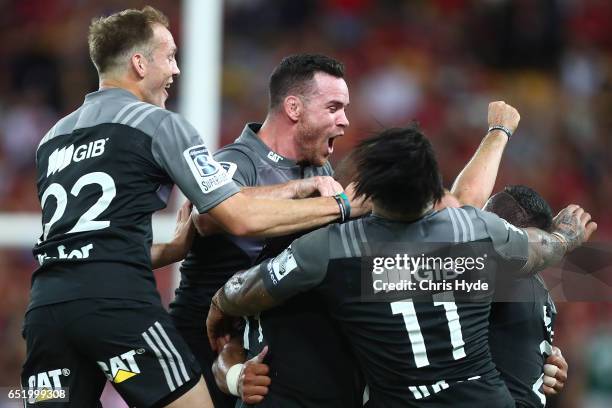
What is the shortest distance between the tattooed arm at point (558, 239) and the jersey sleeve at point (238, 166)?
1.19m

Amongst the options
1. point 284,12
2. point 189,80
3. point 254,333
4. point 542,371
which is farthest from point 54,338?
point 284,12

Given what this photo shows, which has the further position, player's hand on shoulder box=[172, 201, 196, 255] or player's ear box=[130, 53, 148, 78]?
player's hand on shoulder box=[172, 201, 196, 255]

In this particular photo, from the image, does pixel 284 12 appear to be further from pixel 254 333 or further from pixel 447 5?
pixel 254 333

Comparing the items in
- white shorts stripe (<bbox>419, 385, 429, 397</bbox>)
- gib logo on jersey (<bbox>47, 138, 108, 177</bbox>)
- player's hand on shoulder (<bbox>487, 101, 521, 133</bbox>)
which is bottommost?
white shorts stripe (<bbox>419, 385, 429, 397</bbox>)

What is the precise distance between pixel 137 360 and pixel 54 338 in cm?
32

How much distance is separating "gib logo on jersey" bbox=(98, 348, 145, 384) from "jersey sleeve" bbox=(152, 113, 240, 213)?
0.60 meters

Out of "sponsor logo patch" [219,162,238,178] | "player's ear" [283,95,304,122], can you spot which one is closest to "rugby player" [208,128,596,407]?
"sponsor logo patch" [219,162,238,178]

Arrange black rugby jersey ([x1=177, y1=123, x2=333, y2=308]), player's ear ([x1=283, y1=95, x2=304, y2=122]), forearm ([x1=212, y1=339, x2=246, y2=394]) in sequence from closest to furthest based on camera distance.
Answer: forearm ([x1=212, y1=339, x2=246, y2=394]) → black rugby jersey ([x1=177, y1=123, x2=333, y2=308]) → player's ear ([x1=283, y1=95, x2=304, y2=122])

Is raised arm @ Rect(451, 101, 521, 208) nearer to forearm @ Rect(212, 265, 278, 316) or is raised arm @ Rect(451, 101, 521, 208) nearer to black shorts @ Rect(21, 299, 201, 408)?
forearm @ Rect(212, 265, 278, 316)

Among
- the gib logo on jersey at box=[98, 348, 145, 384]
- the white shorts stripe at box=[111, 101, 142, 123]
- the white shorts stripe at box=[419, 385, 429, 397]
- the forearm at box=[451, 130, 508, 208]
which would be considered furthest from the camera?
the forearm at box=[451, 130, 508, 208]

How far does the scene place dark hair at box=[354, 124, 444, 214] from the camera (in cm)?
350

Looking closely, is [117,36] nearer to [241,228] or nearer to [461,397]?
[241,228]

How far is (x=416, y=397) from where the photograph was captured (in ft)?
11.8

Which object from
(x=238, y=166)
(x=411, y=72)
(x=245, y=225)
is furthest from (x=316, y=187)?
(x=411, y=72)
